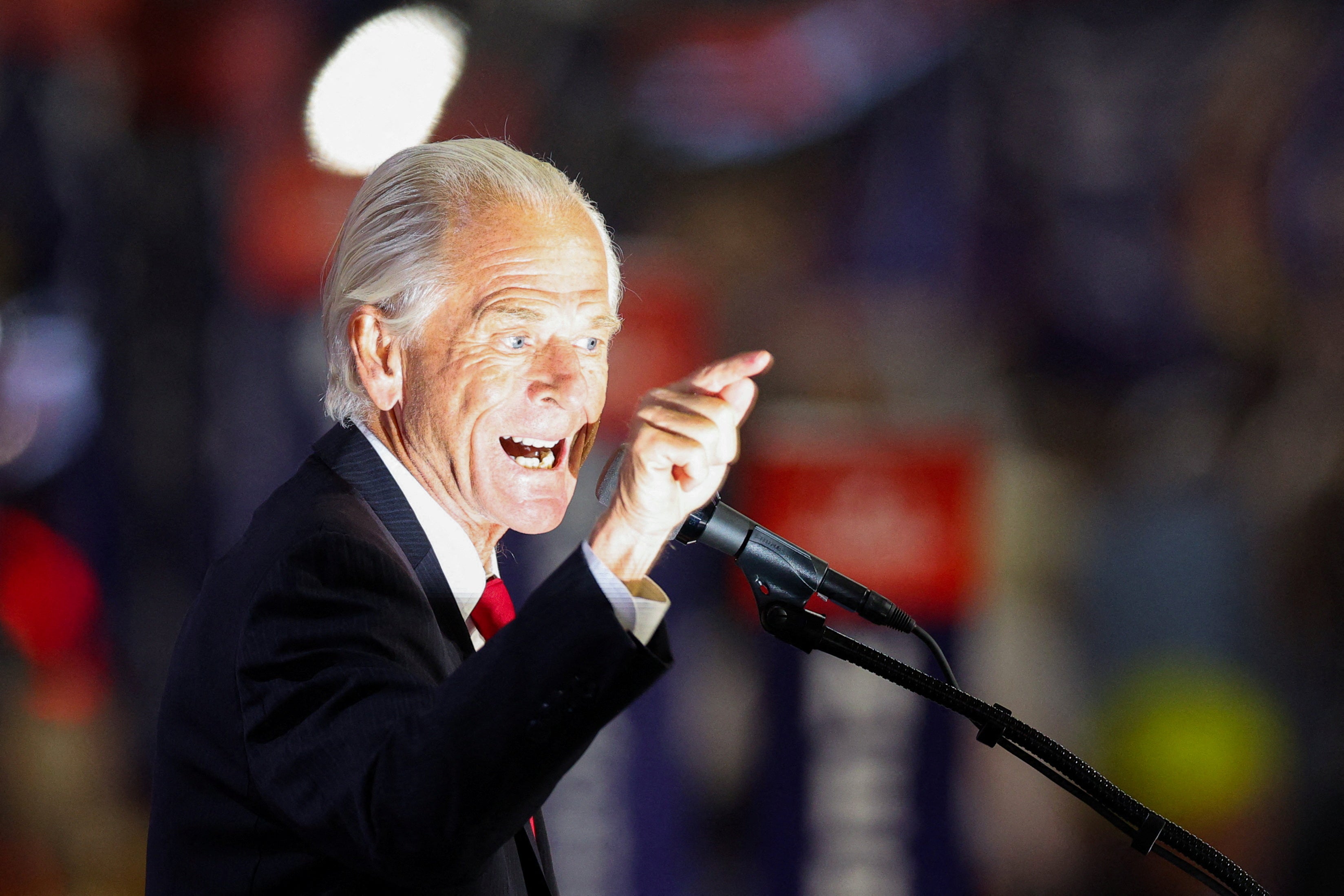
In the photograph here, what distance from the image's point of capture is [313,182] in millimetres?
2533

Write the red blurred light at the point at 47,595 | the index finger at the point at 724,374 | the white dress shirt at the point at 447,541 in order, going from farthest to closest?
the red blurred light at the point at 47,595 → the white dress shirt at the point at 447,541 → the index finger at the point at 724,374

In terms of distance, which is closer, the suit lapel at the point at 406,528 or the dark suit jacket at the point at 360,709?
the dark suit jacket at the point at 360,709

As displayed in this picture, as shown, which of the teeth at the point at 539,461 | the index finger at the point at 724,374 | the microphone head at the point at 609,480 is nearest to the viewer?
the index finger at the point at 724,374

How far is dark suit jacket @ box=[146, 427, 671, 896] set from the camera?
0.74 m

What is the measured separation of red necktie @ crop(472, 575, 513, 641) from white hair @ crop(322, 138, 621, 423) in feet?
0.85

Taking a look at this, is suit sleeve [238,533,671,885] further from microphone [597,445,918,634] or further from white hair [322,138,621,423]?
white hair [322,138,621,423]

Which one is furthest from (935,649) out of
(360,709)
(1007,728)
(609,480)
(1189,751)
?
(1189,751)

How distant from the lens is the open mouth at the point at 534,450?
1.26 meters

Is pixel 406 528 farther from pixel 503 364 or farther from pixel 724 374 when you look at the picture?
pixel 724 374

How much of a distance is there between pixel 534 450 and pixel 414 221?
0.97ft

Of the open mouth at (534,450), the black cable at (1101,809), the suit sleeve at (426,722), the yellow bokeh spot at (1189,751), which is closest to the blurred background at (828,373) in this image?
the yellow bokeh spot at (1189,751)

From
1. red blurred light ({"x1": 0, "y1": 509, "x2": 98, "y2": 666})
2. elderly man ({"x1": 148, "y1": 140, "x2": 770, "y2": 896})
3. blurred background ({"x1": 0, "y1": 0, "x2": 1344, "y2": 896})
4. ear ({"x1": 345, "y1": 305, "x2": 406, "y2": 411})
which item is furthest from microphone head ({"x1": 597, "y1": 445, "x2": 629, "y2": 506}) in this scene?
red blurred light ({"x1": 0, "y1": 509, "x2": 98, "y2": 666})

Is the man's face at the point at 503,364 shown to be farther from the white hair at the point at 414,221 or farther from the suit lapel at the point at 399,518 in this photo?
the suit lapel at the point at 399,518

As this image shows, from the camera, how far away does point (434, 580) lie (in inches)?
41.6
